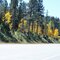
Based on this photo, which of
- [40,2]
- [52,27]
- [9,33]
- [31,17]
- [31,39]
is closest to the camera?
[9,33]

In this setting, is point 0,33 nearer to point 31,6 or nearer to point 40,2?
point 31,6

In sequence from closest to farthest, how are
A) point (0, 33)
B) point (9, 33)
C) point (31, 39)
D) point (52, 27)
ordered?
point (0, 33), point (9, 33), point (31, 39), point (52, 27)

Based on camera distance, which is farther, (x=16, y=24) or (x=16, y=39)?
(x=16, y=24)

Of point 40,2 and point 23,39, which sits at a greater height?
point 40,2

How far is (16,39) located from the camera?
6938 cm

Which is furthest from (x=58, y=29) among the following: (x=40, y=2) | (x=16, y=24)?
(x=16, y=24)

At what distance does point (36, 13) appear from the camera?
95688 mm

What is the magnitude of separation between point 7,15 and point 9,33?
90.7ft

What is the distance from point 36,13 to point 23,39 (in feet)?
75.4

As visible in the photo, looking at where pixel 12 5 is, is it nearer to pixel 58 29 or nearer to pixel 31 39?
pixel 31 39
